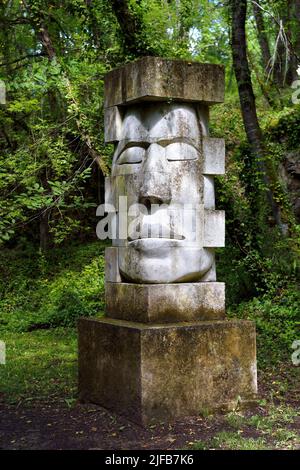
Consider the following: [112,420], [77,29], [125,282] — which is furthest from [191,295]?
[77,29]

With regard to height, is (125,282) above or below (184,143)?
below

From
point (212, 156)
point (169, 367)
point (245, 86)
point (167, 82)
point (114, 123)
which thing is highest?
point (245, 86)

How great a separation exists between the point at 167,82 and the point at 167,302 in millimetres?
2022

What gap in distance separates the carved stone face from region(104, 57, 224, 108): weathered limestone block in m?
0.14

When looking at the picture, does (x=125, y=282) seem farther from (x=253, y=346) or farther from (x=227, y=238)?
(x=227, y=238)

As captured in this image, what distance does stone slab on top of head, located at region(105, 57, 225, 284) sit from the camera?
5.81 m

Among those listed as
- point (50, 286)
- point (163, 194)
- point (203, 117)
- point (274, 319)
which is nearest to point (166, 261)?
point (163, 194)

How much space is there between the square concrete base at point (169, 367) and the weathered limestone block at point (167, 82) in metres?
2.11

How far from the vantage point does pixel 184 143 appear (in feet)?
19.6

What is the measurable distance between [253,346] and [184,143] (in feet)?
6.62

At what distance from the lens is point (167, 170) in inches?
232

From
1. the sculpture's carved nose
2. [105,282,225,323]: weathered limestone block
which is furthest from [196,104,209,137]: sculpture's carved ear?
[105,282,225,323]: weathered limestone block

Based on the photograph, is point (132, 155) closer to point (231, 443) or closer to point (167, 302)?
point (167, 302)

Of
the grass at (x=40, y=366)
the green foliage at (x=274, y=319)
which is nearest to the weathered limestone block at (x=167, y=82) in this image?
the grass at (x=40, y=366)
